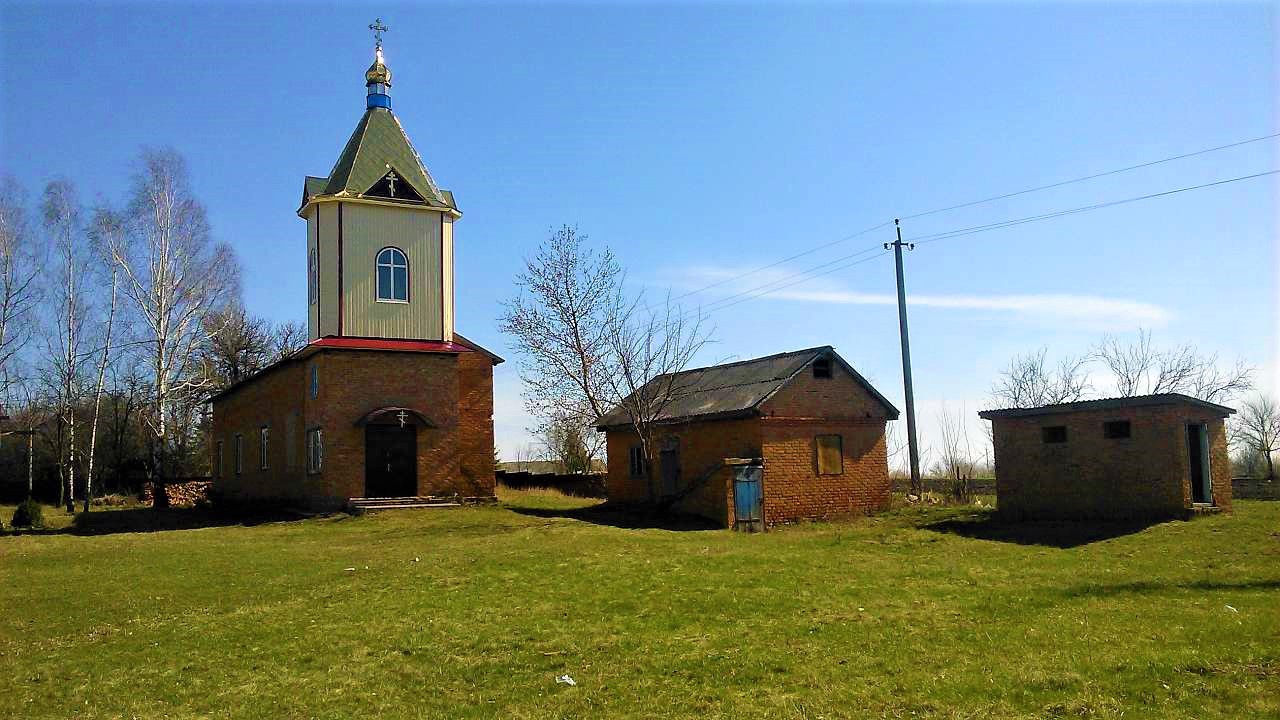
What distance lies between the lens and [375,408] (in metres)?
26.7

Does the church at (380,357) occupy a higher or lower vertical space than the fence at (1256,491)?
higher

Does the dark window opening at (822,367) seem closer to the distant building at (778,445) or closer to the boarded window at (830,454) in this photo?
the distant building at (778,445)

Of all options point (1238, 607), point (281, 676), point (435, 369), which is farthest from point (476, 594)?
point (435, 369)

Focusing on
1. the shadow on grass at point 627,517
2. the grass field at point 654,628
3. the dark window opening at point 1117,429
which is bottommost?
the grass field at point 654,628

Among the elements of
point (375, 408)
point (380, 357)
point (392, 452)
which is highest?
point (380, 357)

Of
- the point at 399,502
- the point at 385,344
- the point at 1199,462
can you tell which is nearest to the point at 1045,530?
the point at 1199,462

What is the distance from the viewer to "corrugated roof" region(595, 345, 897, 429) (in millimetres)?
24641

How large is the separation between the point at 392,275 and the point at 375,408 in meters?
4.15

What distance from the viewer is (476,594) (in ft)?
44.3

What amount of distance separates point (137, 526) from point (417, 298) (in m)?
9.52

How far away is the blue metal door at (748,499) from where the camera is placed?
2322 centimetres

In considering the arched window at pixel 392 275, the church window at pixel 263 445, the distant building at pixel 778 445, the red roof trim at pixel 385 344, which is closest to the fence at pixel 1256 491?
the distant building at pixel 778 445

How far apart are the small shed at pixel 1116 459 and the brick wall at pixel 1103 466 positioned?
20 millimetres

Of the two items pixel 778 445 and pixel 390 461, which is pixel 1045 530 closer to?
pixel 778 445
